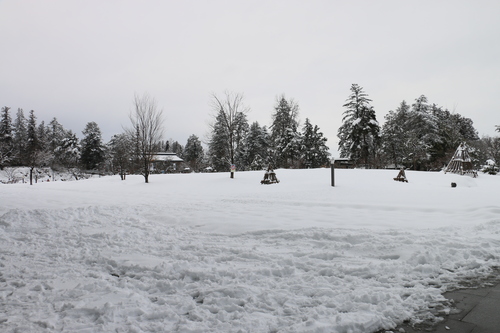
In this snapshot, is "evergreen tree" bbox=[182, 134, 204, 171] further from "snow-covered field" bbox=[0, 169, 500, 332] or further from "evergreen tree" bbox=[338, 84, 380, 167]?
"snow-covered field" bbox=[0, 169, 500, 332]

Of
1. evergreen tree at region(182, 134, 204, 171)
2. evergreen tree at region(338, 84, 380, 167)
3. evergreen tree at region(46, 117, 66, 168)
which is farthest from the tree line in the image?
evergreen tree at region(46, 117, 66, 168)

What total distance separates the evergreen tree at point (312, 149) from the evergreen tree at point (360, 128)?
406cm

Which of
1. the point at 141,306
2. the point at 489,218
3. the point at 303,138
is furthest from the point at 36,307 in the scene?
the point at 303,138

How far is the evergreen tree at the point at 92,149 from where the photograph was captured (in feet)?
159

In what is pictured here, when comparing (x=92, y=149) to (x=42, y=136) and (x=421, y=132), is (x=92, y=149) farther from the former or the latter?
(x=421, y=132)

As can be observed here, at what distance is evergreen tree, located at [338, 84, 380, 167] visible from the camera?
36438mm

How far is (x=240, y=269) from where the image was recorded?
3.63 metres

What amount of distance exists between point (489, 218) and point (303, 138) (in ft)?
117

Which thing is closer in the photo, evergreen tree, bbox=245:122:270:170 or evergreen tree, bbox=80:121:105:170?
evergreen tree, bbox=245:122:270:170

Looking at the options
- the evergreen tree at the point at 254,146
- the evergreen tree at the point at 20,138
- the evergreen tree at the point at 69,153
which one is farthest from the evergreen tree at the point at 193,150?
the evergreen tree at the point at 20,138

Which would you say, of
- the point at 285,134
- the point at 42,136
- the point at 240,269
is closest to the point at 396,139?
the point at 285,134

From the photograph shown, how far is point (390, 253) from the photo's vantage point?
4047mm

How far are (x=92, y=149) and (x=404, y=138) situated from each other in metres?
48.6

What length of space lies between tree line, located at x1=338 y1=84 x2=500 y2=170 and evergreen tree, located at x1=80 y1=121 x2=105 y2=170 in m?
40.8
